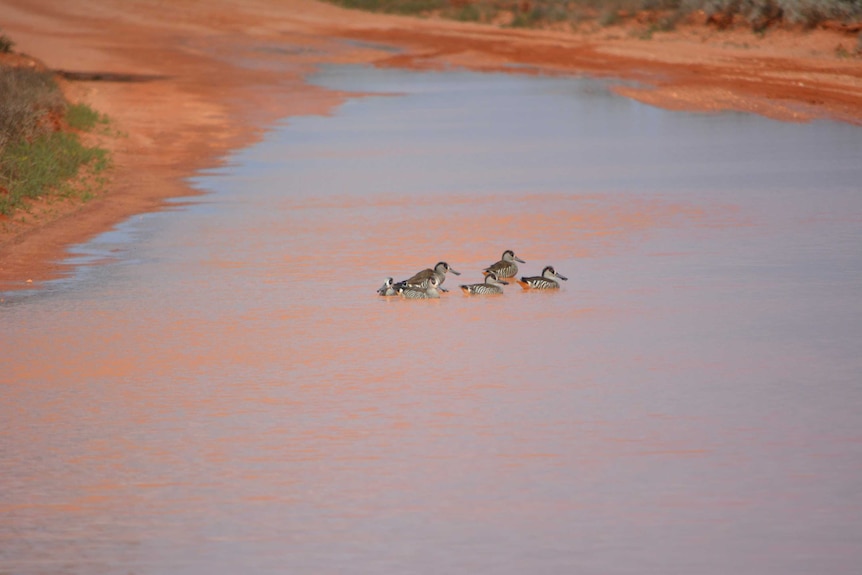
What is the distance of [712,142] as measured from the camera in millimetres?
23859

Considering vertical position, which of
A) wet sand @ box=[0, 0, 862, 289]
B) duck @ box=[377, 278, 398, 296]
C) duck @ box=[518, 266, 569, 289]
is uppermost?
duck @ box=[518, 266, 569, 289]

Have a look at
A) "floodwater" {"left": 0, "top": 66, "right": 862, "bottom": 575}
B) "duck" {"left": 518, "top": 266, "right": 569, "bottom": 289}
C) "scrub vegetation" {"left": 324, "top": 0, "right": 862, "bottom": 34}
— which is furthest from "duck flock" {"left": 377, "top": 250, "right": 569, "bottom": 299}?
"scrub vegetation" {"left": 324, "top": 0, "right": 862, "bottom": 34}

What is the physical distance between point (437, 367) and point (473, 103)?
22731 millimetres

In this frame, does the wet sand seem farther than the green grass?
Yes

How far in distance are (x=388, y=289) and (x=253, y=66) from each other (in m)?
32.9

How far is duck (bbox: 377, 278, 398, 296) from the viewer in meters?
12.7

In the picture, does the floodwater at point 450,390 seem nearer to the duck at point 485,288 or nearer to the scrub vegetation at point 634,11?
the duck at point 485,288

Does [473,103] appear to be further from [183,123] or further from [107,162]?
[107,162]

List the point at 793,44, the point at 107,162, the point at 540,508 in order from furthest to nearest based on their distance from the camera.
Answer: the point at 793,44, the point at 107,162, the point at 540,508

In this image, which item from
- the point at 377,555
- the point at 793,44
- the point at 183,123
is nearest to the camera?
the point at 377,555

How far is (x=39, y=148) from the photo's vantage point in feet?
68.9

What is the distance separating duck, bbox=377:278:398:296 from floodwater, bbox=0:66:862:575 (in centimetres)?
7

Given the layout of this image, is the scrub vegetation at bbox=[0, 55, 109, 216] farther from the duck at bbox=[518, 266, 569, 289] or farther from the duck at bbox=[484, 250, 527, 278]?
the duck at bbox=[518, 266, 569, 289]

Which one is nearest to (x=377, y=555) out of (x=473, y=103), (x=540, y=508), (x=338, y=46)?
(x=540, y=508)
